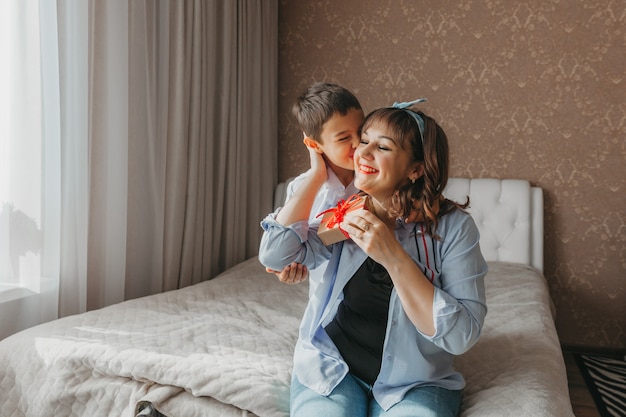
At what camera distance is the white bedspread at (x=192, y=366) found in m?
1.45

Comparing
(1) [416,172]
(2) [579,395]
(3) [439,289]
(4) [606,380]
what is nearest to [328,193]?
(1) [416,172]

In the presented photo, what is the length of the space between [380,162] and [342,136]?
165 millimetres

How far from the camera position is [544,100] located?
3246mm

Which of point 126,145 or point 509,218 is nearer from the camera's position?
point 126,145

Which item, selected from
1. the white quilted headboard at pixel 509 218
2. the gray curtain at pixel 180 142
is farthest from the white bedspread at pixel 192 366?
the white quilted headboard at pixel 509 218

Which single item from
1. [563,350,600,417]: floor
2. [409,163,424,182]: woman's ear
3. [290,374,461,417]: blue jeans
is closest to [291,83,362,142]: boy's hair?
→ [409,163,424,182]: woman's ear

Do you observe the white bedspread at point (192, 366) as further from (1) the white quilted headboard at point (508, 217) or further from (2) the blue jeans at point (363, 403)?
(1) the white quilted headboard at point (508, 217)

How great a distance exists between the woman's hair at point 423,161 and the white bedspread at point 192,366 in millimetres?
510

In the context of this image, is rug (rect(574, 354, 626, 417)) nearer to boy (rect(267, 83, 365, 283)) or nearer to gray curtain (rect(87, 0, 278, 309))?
boy (rect(267, 83, 365, 283))

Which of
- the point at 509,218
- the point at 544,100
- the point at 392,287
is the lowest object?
the point at 509,218

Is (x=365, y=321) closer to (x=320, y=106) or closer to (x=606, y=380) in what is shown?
(x=320, y=106)

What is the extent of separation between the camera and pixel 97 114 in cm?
233

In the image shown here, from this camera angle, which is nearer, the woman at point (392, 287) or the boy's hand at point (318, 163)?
the woman at point (392, 287)

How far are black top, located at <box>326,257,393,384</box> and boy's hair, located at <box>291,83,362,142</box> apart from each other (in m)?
0.37
